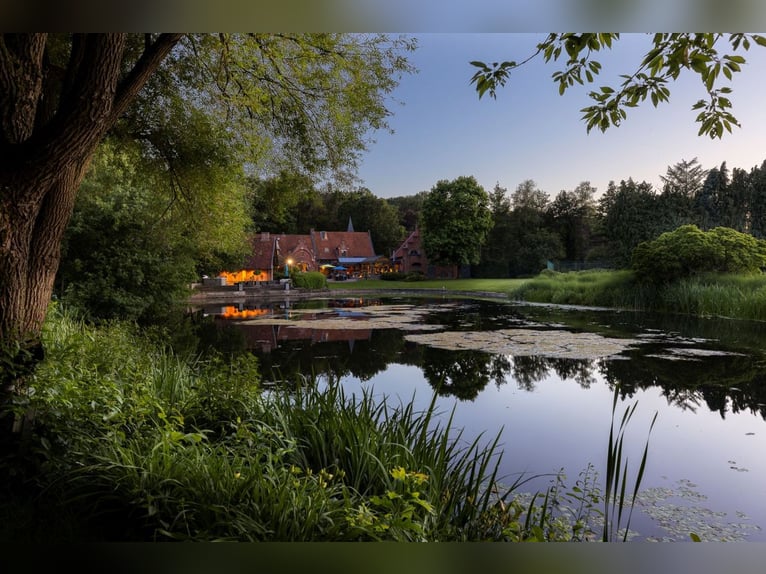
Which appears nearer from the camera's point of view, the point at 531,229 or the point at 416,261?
the point at 531,229

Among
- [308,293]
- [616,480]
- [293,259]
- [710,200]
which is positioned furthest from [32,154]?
[293,259]

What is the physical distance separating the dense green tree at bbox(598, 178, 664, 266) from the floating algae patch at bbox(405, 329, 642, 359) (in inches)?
111

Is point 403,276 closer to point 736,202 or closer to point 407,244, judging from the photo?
point 407,244

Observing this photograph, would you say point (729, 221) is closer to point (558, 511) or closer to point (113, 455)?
point (558, 511)

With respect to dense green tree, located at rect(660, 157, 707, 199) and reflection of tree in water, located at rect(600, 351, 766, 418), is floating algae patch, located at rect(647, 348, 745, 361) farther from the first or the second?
dense green tree, located at rect(660, 157, 707, 199)

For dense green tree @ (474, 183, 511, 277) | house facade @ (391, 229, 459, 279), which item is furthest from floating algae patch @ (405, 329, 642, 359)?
house facade @ (391, 229, 459, 279)

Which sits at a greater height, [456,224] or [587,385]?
[456,224]

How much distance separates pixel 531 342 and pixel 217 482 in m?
5.08

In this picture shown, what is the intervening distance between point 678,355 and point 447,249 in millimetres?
3298

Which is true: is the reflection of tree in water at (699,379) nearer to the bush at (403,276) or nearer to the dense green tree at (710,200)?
the dense green tree at (710,200)

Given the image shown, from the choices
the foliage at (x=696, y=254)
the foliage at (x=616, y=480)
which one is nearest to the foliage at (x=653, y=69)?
the foliage at (x=616, y=480)

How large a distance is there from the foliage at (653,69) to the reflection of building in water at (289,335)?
15.5 feet

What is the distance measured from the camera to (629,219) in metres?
8.53

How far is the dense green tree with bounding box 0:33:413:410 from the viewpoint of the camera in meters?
1.99
